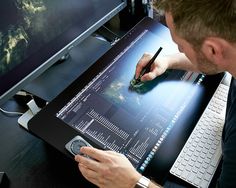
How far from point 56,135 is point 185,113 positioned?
37cm

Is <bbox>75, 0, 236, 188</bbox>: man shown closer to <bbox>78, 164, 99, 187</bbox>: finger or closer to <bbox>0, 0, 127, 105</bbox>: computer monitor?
<bbox>78, 164, 99, 187</bbox>: finger

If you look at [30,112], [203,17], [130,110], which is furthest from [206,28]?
[30,112]

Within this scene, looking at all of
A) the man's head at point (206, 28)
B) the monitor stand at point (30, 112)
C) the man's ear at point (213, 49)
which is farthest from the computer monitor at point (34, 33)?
the man's ear at point (213, 49)

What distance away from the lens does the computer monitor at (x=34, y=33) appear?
76 cm

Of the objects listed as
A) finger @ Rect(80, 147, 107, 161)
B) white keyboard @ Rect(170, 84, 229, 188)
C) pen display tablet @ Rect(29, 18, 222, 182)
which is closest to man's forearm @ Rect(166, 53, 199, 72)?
pen display tablet @ Rect(29, 18, 222, 182)

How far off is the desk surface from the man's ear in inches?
16.4

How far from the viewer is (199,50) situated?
736 millimetres

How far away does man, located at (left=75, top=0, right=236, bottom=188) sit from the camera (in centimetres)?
65

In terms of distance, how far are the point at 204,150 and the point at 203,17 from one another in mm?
372

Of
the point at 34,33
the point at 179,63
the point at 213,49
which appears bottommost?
the point at 34,33

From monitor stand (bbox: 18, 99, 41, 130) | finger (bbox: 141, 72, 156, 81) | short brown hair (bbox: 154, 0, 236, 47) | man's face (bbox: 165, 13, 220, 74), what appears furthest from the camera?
finger (bbox: 141, 72, 156, 81)

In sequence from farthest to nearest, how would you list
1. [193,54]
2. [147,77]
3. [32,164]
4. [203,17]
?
[147,77]
[32,164]
[193,54]
[203,17]

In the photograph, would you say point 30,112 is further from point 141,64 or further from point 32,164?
point 141,64

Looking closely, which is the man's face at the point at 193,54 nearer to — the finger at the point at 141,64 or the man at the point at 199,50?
the man at the point at 199,50
